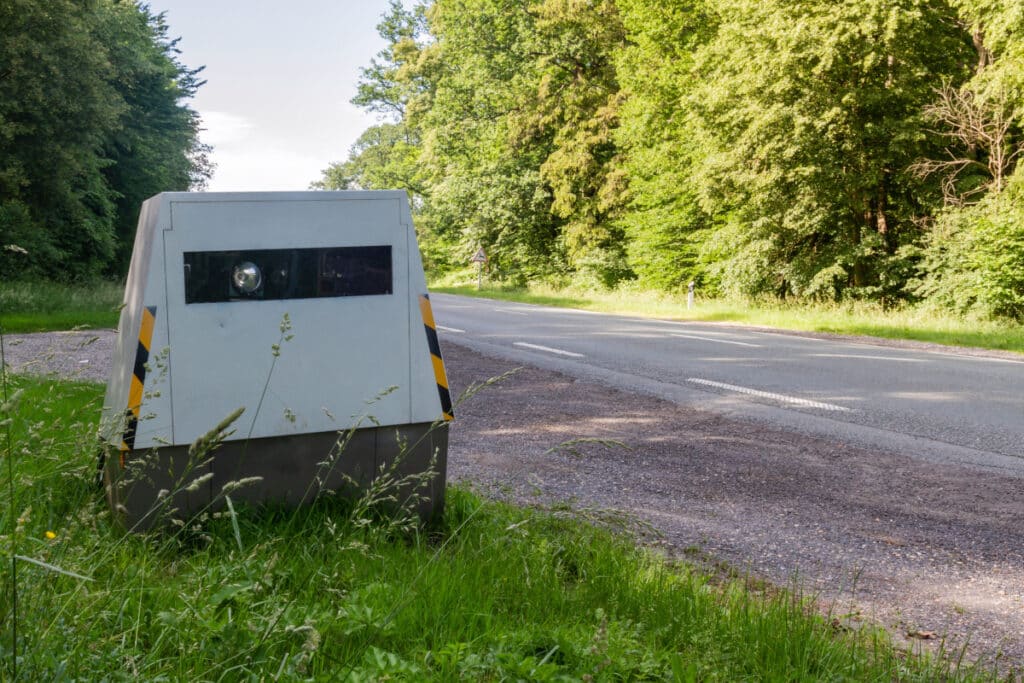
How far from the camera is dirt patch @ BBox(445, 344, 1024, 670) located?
347 centimetres

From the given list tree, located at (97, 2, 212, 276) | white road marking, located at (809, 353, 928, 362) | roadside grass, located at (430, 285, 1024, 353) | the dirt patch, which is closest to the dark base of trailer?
the dirt patch

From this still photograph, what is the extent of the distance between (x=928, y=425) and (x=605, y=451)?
317 cm

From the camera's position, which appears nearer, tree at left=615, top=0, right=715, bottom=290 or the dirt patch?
the dirt patch

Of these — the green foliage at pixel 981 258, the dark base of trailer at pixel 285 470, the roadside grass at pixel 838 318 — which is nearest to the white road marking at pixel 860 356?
the roadside grass at pixel 838 318

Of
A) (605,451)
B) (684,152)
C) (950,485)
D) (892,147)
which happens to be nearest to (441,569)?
(605,451)

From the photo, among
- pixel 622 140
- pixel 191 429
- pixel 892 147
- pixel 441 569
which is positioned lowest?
pixel 441 569

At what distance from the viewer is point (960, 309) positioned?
1777 cm

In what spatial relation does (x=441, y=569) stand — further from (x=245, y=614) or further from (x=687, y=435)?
(x=687, y=435)

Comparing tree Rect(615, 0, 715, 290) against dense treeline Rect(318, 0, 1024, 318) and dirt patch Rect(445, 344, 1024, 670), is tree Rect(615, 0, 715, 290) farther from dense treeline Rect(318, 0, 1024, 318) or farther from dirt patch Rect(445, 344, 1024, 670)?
dirt patch Rect(445, 344, 1024, 670)

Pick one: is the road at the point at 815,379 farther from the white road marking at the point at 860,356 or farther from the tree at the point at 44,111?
the tree at the point at 44,111

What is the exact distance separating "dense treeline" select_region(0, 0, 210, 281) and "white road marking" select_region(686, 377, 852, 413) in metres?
21.3

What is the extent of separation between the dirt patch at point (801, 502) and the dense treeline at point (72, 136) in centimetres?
2165

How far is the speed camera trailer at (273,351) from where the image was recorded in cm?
323

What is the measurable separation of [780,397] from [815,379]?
1.50m
